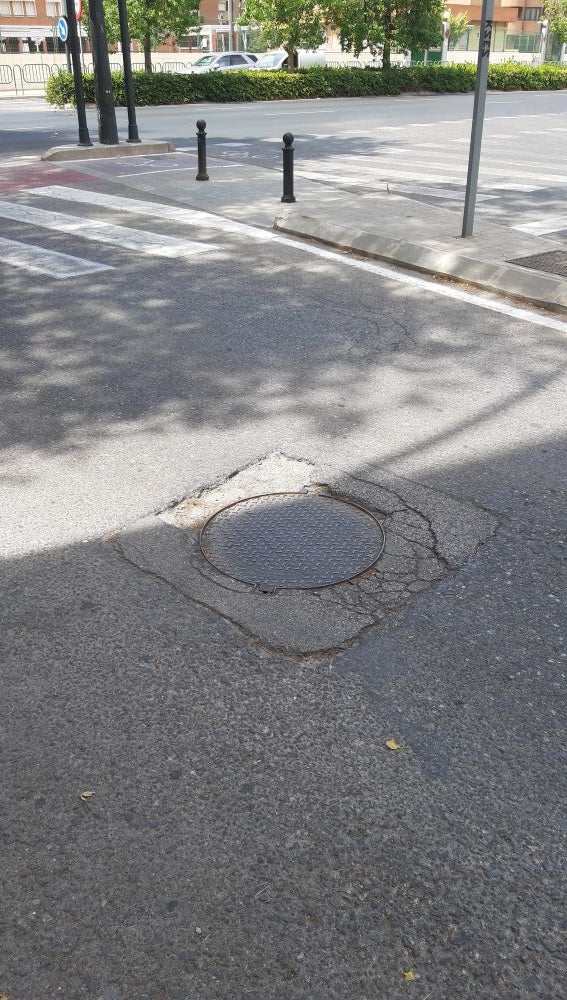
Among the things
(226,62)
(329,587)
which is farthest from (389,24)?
A: (329,587)

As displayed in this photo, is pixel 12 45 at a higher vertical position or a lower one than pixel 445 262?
higher

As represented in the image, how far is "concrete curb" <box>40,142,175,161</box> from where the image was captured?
17.5 metres

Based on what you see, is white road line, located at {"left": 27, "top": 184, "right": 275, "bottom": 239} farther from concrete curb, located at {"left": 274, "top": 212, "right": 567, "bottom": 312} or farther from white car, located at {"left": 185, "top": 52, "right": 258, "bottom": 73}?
white car, located at {"left": 185, "top": 52, "right": 258, "bottom": 73}

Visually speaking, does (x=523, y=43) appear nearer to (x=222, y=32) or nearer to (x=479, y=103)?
(x=222, y=32)

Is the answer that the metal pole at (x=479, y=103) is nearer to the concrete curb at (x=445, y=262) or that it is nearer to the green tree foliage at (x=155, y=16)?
the concrete curb at (x=445, y=262)

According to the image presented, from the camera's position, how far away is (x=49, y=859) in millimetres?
2607

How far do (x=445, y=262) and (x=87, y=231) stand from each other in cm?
464

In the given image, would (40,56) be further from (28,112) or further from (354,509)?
(354,509)

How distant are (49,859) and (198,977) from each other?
0.60m

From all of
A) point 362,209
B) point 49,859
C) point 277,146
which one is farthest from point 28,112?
point 49,859

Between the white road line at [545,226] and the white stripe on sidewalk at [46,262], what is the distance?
16.7ft

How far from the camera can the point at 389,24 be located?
42156 mm

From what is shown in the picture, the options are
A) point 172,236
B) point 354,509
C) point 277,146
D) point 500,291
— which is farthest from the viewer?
point 277,146

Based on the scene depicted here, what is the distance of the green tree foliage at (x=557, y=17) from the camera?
71938mm
